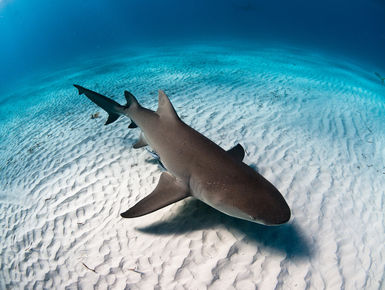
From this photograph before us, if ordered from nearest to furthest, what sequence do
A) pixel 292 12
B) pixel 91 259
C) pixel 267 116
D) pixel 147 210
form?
pixel 147 210 → pixel 91 259 → pixel 267 116 → pixel 292 12

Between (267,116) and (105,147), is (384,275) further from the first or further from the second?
(105,147)

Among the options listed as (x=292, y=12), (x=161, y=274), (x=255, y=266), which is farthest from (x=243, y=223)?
(x=292, y=12)

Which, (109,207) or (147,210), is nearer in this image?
(147,210)

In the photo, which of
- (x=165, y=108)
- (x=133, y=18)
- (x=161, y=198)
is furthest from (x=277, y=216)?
(x=133, y=18)

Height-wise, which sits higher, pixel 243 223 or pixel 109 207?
pixel 243 223

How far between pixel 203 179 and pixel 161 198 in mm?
595

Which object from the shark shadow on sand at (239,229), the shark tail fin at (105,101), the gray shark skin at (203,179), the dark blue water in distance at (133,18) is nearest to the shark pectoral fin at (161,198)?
the gray shark skin at (203,179)

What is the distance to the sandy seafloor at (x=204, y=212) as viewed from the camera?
2.66 meters

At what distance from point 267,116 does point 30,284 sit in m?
6.43

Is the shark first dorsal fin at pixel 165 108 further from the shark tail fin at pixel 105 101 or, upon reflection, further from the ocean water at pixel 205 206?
the ocean water at pixel 205 206

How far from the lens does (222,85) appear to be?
9438 millimetres

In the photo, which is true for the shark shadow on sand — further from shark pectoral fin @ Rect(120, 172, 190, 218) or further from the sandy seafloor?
shark pectoral fin @ Rect(120, 172, 190, 218)

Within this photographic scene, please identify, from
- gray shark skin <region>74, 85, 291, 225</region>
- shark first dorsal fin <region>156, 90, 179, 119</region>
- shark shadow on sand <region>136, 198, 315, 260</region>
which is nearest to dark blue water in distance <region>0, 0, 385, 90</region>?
shark first dorsal fin <region>156, 90, 179, 119</region>

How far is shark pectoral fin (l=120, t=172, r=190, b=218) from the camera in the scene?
8.30 ft
